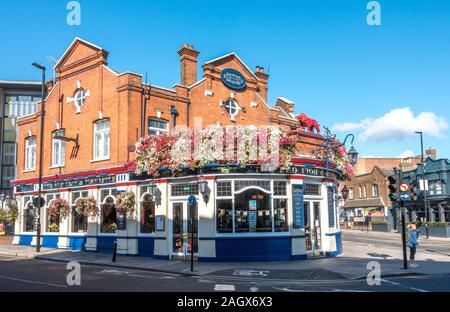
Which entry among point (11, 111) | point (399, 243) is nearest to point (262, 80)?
point (399, 243)

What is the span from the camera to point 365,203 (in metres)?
54.6

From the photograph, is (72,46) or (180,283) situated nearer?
(180,283)

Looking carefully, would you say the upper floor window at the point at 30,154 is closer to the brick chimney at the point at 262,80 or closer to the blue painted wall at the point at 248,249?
the brick chimney at the point at 262,80

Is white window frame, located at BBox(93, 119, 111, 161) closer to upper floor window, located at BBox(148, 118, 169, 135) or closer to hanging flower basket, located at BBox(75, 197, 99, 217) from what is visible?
upper floor window, located at BBox(148, 118, 169, 135)

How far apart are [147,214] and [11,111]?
40.3m

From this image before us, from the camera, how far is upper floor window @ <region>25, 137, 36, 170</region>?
95.9ft

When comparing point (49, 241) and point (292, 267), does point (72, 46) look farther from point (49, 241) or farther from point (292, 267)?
point (292, 267)

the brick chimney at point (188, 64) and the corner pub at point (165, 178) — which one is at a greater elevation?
the brick chimney at point (188, 64)

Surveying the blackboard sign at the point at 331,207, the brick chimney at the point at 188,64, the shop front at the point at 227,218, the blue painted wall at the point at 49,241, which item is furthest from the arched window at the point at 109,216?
the blackboard sign at the point at 331,207

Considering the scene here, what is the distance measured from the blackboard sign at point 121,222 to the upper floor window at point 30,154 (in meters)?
10.9

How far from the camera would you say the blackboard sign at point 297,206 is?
1864 centimetres

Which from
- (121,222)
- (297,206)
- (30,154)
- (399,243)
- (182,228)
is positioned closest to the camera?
(297,206)

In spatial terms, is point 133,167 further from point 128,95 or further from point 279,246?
point 279,246
